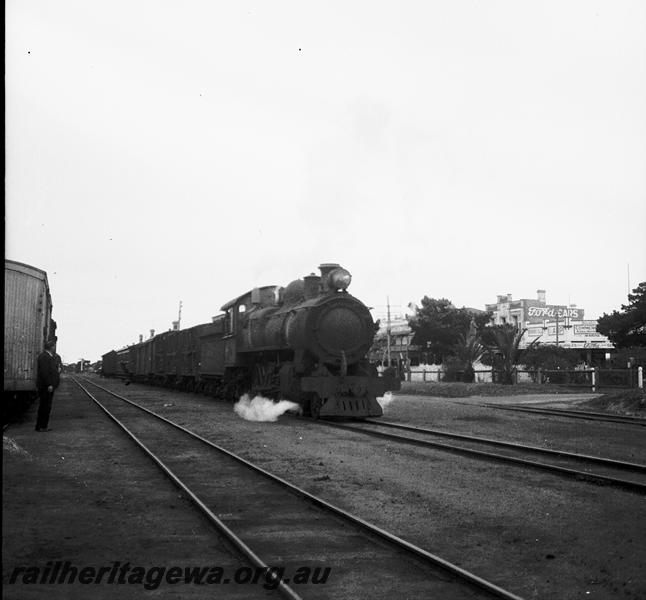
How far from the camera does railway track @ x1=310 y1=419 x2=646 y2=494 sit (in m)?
7.67

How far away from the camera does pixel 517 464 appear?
28.6ft

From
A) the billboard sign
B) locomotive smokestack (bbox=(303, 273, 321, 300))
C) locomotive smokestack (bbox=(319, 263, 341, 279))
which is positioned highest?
the billboard sign

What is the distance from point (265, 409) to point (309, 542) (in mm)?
11170

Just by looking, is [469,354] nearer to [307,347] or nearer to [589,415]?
[589,415]

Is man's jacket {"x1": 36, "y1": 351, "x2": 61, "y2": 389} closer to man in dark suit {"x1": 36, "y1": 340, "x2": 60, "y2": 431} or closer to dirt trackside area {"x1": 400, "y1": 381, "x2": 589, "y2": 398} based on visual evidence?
man in dark suit {"x1": 36, "y1": 340, "x2": 60, "y2": 431}

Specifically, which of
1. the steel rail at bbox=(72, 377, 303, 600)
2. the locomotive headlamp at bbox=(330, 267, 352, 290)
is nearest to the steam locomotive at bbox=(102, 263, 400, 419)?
the locomotive headlamp at bbox=(330, 267, 352, 290)

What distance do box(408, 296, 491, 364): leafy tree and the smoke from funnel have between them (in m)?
39.9

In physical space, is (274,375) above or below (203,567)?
above

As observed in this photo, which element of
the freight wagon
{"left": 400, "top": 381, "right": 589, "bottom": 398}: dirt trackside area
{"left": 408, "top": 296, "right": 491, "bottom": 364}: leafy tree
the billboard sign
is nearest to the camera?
the freight wagon

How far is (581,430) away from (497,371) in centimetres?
1903

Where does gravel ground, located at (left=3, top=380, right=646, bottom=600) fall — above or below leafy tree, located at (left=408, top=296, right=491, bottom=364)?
below

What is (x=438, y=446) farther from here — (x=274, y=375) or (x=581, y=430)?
(x=274, y=375)

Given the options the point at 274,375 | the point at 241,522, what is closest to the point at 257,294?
Answer: the point at 274,375

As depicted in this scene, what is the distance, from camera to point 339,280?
51.1 ft
